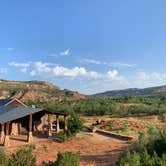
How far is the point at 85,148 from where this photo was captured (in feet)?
72.2

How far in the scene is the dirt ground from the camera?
18328 millimetres

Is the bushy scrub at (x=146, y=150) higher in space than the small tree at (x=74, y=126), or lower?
lower

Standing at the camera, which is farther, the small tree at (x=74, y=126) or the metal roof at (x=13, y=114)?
the small tree at (x=74, y=126)

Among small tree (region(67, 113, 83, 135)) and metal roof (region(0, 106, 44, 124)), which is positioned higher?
metal roof (region(0, 106, 44, 124))

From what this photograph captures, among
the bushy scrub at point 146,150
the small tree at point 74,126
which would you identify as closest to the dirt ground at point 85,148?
the small tree at point 74,126

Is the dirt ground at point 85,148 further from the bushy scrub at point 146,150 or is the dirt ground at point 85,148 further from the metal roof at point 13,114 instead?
the metal roof at point 13,114

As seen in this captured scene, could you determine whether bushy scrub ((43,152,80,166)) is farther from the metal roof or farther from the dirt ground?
the metal roof

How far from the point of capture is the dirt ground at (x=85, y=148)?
18.3 m

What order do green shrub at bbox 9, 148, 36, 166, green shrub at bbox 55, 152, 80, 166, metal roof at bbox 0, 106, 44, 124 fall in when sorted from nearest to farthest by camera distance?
green shrub at bbox 55, 152, 80, 166
green shrub at bbox 9, 148, 36, 166
metal roof at bbox 0, 106, 44, 124

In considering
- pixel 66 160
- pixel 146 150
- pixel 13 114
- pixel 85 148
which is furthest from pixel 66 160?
pixel 13 114

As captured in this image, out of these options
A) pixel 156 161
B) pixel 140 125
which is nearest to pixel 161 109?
pixel 140 125

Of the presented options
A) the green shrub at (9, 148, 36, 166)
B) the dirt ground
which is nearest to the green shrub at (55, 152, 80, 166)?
the green shrub at (9, 148, 36, 166)

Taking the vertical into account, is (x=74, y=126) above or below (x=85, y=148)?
above

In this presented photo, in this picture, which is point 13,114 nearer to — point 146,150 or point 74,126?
point 74,126
